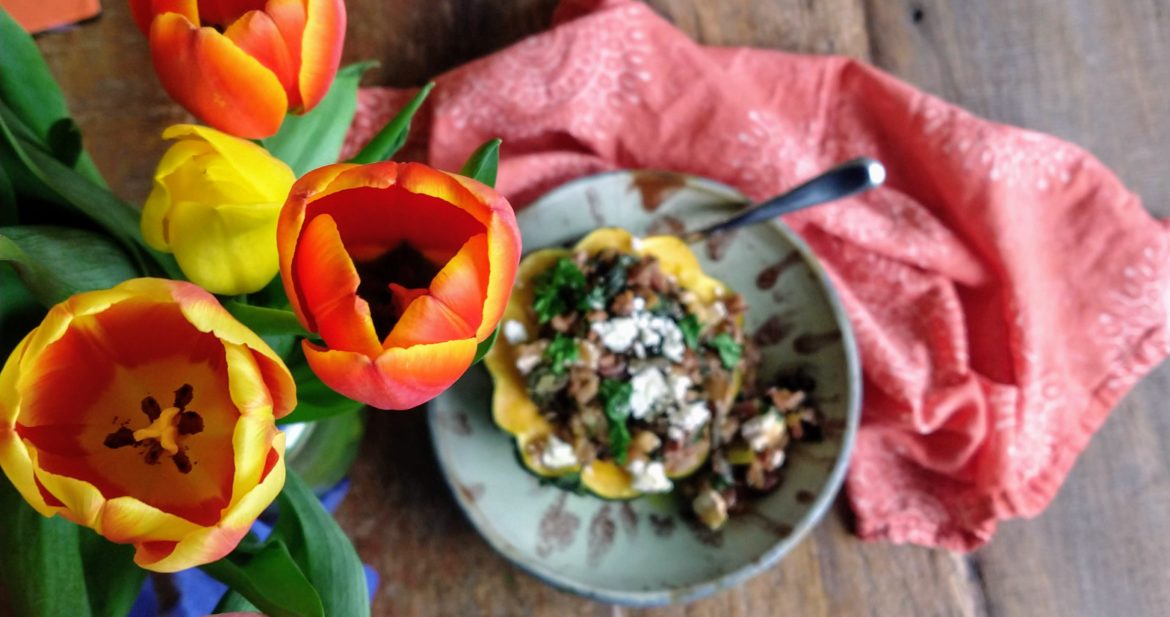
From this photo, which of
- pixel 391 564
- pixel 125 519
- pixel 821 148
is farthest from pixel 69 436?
pixel 821 148

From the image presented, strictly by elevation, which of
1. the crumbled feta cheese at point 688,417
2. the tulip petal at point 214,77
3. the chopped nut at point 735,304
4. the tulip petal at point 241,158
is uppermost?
the tulip petal at point 214,77

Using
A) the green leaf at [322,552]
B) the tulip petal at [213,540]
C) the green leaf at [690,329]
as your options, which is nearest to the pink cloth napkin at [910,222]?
the green leaf at [690,329]

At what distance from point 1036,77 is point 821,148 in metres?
0.24

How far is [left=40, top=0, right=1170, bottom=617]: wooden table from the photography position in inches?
30.1

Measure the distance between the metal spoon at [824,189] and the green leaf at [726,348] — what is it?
10 centimetres

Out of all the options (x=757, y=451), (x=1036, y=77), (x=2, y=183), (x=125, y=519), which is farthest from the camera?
(x=1036, y=77)

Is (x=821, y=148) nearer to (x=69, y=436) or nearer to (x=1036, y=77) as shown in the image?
(x=1036, y=77)

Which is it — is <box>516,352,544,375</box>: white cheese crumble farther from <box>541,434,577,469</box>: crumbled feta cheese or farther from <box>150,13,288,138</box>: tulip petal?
<box>150,13,288,138</box>: tulip petal

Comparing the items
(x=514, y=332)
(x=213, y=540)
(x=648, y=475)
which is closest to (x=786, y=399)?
(x=648, y=475)

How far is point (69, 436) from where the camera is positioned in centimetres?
34

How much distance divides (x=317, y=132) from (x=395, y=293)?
0.70ft

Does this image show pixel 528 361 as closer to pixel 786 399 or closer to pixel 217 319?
pixel 786 399

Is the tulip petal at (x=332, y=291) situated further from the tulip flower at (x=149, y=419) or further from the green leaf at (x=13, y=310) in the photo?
the green leaf at (x=13, y=310)

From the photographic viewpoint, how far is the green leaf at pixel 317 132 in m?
0.48
